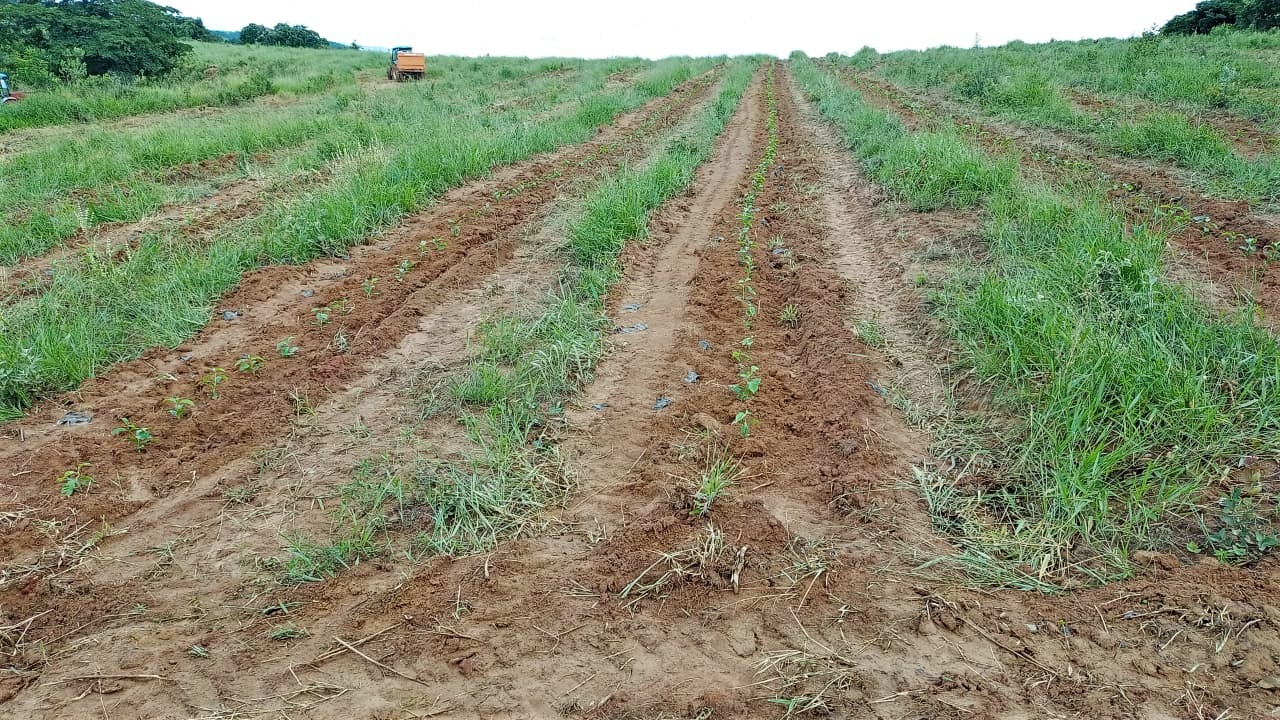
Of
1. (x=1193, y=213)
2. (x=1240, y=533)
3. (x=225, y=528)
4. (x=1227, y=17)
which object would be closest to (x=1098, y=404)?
(x=1240, y=533)

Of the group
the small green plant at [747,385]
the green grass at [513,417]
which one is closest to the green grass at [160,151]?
the green grass at [513,417]

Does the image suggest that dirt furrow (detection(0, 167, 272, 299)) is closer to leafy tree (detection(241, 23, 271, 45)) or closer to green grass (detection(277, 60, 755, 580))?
green grass (detection(277, 60, 755, 580))

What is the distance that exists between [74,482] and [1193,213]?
29.5ft

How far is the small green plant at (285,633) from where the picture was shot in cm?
250

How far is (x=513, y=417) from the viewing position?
150 inches

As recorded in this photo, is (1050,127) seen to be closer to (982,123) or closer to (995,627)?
(982,123)

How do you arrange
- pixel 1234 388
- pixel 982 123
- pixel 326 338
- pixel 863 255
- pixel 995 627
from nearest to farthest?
pixel 995 627 → pixel 1234 388 → pixel 326 338 → pixel 863 255 → pixel 982 123

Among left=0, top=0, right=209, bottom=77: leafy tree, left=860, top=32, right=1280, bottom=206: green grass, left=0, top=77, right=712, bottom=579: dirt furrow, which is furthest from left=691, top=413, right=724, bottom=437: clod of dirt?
left=0, top=0, right=209, bottom=77: leafy tree

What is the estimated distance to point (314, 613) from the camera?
8.57ft

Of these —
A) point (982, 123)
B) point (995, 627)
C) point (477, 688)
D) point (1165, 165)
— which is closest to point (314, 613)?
point (477, 688)

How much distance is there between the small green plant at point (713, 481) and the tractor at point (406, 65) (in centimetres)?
2584

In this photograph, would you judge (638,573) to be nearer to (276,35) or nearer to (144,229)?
(144,229)

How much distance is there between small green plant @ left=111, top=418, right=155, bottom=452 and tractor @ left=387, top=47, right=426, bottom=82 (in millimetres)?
24419

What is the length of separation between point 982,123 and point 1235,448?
433 inches
